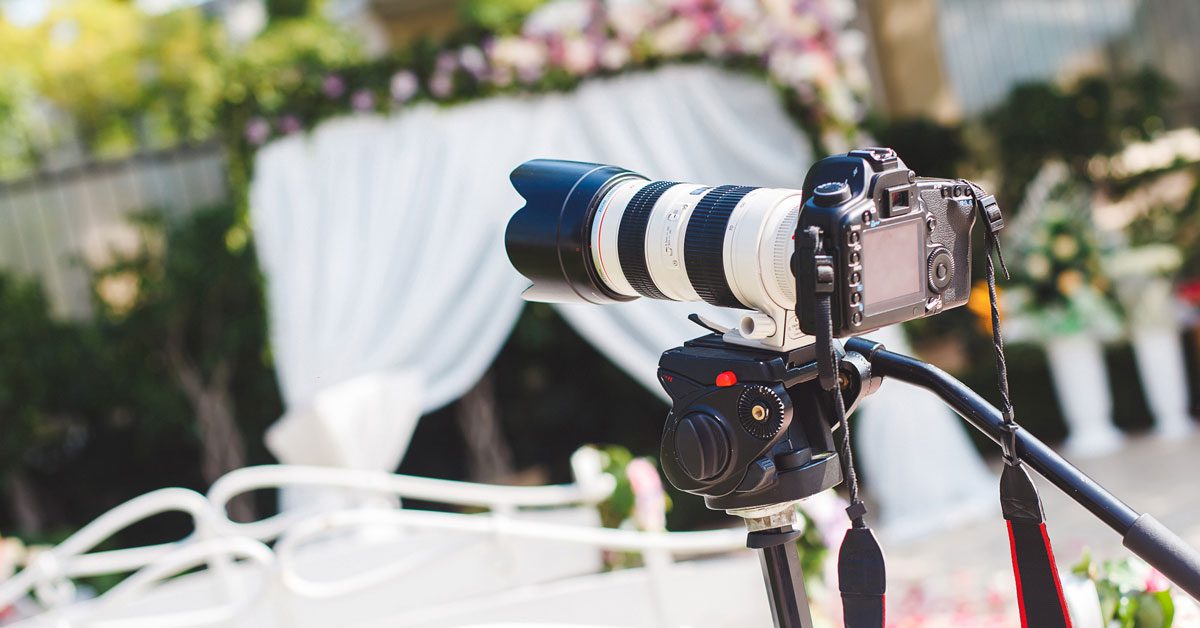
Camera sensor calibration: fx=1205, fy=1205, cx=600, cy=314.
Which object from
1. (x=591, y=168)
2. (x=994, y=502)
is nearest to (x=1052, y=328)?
(x=994, y=502)

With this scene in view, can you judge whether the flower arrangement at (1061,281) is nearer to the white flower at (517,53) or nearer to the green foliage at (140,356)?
the white flower at (517,53)

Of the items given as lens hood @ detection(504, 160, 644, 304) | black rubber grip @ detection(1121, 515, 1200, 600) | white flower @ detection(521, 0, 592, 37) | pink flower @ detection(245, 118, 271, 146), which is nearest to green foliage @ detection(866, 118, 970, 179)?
white flower @ detection(521, 0, 592, 37)

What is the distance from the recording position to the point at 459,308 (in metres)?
3.94

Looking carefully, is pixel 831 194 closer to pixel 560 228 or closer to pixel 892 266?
pixel 892 266

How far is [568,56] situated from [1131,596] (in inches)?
111

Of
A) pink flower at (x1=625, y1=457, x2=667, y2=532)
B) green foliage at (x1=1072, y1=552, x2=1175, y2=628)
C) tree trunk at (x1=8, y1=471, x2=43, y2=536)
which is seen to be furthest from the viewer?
tree trunk at (x1=8, y1=471, x2=43, y2=536)

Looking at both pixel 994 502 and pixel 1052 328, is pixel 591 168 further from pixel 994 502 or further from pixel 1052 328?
pixel 1052 328

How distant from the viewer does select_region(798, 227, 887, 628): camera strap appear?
96 centimetres

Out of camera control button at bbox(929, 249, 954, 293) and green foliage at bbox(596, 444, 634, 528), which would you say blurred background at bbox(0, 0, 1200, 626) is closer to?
green foliage at bbox(596, 444, 634, 528)

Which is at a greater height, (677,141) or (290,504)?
(677,141)

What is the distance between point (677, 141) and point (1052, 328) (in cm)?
190

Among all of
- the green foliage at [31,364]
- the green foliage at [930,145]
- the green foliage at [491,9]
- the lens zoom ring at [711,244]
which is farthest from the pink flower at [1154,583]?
the green foliage at [930,145]

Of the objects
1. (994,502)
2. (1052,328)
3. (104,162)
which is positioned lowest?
(994,502)

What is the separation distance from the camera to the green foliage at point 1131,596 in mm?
1315
